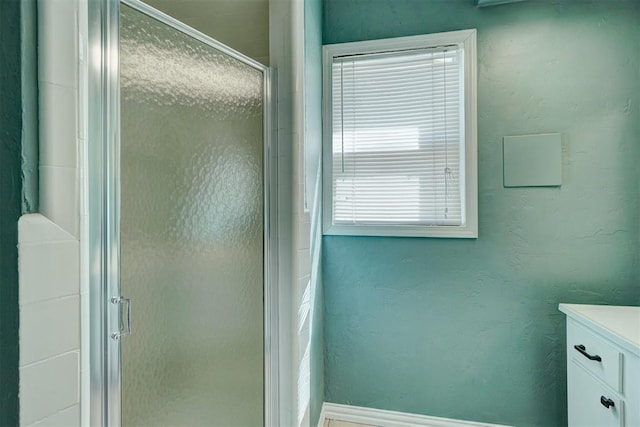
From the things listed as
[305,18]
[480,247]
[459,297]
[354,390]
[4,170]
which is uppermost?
[305,18]

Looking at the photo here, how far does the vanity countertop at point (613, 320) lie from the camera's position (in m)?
1.15

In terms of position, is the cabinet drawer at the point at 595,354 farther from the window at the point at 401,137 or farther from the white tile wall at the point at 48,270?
the white tile wall at the point at 48,270

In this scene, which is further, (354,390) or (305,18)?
(354,390)

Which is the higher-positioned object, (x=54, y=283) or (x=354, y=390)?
(x=54, y=283)

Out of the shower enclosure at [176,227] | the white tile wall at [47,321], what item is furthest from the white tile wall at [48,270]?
the shower enclosure at [176,227]

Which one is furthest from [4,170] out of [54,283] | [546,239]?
[546,239]

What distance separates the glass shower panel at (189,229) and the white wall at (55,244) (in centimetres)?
28

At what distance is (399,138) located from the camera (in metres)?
1.87

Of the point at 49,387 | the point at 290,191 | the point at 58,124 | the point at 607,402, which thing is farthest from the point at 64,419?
the point at 607,402

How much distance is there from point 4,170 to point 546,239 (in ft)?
6.47

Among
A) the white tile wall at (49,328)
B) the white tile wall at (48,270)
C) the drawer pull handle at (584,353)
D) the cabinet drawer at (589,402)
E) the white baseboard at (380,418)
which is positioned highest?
the white tile wall at (48,270)

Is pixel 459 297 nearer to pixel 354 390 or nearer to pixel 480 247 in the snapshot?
pixel 480 247

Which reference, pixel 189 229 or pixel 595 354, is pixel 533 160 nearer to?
pixel 595 354

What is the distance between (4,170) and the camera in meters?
0.50
